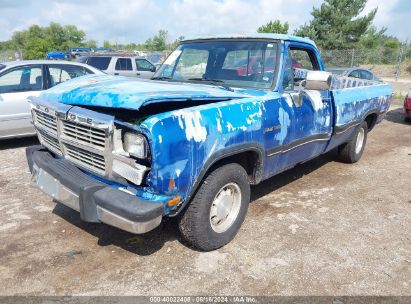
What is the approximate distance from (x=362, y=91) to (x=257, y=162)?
116 inches

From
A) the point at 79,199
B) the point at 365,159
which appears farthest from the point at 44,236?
the point at 365,159

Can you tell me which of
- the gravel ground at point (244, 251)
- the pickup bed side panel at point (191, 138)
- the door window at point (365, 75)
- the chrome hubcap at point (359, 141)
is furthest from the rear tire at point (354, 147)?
the door window at point (365, 75)

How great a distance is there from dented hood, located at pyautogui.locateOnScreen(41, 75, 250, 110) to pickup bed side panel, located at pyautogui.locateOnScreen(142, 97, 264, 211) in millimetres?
127

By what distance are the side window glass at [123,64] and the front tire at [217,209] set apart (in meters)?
11.5

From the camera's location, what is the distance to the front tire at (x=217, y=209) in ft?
10.4

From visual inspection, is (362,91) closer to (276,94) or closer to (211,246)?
(276,94)

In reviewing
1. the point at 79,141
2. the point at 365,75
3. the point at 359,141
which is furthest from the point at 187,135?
the point at 365,75

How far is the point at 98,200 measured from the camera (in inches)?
109

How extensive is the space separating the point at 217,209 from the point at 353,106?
121 inches

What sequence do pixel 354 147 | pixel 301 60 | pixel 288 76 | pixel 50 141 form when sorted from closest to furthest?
pixel 50 141 → pixel 288 76 → pixel 301 60 → pixel 354 147

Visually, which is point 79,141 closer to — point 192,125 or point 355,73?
point 192,125

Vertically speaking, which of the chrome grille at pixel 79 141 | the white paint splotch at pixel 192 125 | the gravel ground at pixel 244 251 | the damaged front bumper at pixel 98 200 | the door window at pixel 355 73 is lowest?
the gravel ground at pixel 244 251

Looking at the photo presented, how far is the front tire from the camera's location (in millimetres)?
3162

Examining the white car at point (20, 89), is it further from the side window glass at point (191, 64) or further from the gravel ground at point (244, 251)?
the side window glass at point (191, 64)
